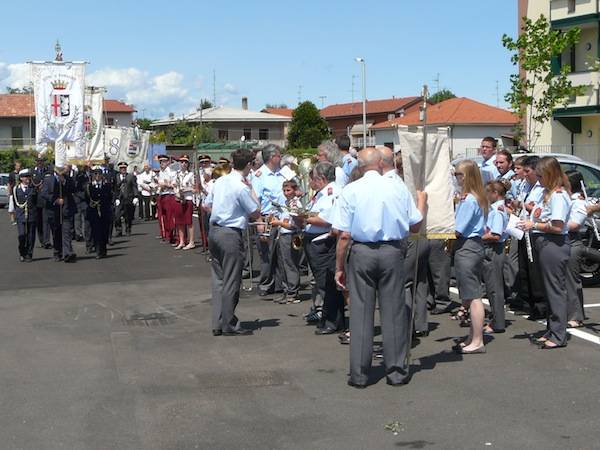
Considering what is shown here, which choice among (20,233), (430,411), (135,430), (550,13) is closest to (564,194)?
(430,411)

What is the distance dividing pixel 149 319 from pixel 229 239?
77.4 inches

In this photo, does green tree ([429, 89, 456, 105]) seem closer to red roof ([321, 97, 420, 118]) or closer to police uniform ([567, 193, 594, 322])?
red roof ([321, 97, 420, 118])

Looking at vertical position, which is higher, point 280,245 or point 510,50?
point 510,50

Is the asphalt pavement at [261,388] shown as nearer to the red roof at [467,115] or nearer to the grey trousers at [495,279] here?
the grey trousers at [495,279]

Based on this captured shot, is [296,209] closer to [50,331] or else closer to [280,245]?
[280,245]

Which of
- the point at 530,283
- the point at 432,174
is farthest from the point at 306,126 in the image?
the point at 432,174

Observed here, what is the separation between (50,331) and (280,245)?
3385 mm

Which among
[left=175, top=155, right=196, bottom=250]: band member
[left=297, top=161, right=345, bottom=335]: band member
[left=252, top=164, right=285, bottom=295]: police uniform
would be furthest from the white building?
[left=297, top=161, right=345, bottom=335]: band member

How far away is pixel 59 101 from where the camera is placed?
19.7 metres

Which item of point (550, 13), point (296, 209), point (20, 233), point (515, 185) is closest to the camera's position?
point (296, 209)

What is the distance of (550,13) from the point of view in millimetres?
38062

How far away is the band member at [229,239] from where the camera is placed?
31.5ft

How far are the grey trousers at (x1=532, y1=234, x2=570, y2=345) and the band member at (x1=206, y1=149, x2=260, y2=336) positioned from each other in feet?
10.2

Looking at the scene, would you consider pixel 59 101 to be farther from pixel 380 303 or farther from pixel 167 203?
pixel 380 303
